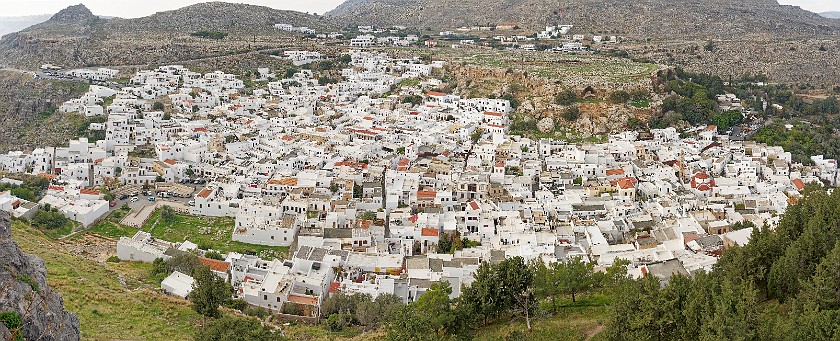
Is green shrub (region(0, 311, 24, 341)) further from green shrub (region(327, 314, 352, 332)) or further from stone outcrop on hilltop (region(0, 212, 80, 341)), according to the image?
green shrub (region(327, 314, 352, 332))

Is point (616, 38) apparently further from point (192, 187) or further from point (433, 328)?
point (433, 328)

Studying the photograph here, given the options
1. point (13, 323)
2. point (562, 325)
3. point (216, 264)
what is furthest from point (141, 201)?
point (13, 323)

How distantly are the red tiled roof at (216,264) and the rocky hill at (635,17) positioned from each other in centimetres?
6768

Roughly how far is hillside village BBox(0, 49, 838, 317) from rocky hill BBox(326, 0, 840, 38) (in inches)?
1667

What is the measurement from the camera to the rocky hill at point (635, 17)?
277ft

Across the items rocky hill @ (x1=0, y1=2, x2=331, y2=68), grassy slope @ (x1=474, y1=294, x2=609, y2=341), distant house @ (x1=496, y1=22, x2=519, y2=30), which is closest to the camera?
grassy slope @ (x1=474, y1=294, x2=609, y2=341)

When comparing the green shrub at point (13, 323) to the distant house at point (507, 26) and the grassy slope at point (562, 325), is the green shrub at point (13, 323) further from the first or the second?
the distant house at point (507, 26)

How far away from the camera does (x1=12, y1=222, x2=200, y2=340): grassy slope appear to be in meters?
18.9

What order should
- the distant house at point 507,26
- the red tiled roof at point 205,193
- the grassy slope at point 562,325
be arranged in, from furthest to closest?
the distant house at point 507,26, the red tiled roof at point 205,193, the grassy slope at point 562,325

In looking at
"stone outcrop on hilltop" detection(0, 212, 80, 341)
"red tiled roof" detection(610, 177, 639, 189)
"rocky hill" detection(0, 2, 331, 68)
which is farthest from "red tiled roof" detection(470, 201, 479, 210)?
"rocky hill" detection(0, 2, 331, 68)

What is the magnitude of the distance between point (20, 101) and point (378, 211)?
32770 mm

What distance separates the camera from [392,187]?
32844 millimetres

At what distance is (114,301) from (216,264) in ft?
15.4

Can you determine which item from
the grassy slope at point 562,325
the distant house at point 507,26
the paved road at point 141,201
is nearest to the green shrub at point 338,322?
the grassy slope at point 562,325
